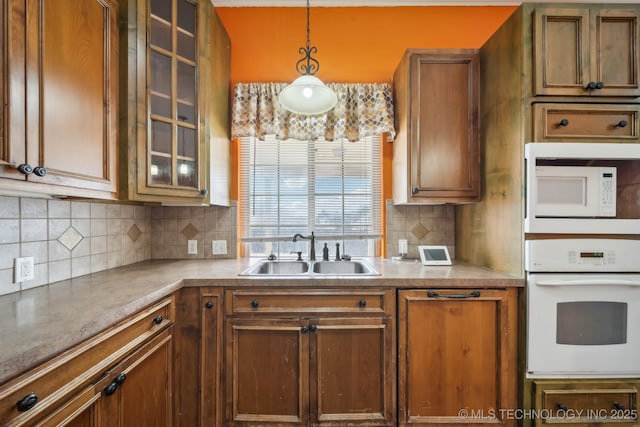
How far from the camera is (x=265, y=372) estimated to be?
5.04ft

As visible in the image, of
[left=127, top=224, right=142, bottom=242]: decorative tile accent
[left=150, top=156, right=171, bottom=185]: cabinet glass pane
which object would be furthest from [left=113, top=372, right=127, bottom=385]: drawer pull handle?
[left=127, top=224, right=142, bottom=242]: decorative tile accent

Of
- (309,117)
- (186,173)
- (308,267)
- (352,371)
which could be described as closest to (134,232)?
(186,173)

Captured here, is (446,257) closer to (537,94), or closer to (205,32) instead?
(537,94)

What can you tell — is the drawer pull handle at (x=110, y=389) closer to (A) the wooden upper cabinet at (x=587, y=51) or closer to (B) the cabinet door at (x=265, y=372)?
(B) the cabinet door at (x=265, y=372)

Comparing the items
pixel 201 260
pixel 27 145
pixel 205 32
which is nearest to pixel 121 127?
pixel 27 145

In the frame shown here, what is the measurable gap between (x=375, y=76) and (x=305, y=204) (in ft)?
3.74

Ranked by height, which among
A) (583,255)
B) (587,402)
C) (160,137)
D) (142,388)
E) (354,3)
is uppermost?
(354,3)

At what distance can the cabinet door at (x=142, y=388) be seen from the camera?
3.24 ft

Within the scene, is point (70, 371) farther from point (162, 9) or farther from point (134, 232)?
point (162, 9)

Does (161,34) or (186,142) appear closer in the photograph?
(161,34)

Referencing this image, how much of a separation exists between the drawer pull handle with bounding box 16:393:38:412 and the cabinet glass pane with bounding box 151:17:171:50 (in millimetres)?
1572

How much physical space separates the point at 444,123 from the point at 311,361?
160 centimetres

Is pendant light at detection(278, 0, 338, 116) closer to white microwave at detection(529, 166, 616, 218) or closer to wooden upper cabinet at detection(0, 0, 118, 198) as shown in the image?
wooden upper cabinet at detection(0, 0, 118, 198)

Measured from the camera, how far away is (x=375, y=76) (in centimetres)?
228
